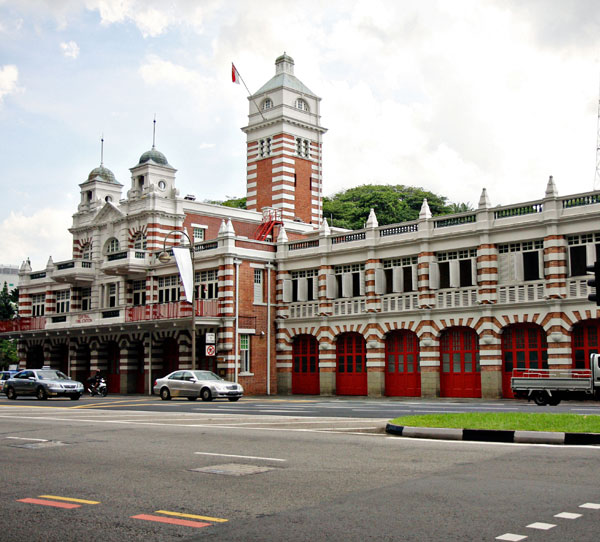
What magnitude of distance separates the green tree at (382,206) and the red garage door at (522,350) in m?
36.7

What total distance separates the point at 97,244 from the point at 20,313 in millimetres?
10749

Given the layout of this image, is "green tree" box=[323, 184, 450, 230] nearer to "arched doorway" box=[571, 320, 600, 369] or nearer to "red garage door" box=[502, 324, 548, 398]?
"red garage door" box=[502, 324, 548, 398]

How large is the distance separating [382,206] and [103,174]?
2818 centimetres

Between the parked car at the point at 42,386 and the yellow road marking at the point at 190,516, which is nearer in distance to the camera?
the yellow road marking at the point at 190,516

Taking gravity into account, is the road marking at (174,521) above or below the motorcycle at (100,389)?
above

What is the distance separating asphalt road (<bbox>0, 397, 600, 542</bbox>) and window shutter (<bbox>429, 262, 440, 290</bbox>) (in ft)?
70.6

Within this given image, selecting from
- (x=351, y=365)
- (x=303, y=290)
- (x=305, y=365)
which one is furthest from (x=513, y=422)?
(x=305, y=365)

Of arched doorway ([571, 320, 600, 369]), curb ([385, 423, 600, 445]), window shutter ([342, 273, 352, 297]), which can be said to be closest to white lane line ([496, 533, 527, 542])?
curb ([385, 423, 600, 445])

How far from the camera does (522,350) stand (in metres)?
34.5

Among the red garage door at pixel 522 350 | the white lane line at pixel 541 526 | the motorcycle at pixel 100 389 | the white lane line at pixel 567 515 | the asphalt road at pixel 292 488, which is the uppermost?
the red garage door at pixel 522 350

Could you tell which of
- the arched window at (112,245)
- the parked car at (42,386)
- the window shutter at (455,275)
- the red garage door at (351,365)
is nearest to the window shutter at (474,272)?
the window shutter at (455,275)

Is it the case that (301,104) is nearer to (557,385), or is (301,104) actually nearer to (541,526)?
(557,385)

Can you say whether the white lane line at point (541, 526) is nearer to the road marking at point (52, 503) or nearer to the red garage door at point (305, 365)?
the road marking at point (52, 503)

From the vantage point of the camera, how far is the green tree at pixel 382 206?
72.0 m
